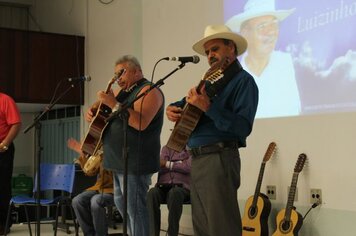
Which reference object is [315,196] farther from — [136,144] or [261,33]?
[136,144]

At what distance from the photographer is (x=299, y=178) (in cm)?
398

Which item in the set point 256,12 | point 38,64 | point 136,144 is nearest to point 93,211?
point 136,144

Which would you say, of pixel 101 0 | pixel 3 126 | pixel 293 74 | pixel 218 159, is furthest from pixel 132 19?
pixel 218 159

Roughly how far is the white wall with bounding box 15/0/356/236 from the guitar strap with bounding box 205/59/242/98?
4.75 feet

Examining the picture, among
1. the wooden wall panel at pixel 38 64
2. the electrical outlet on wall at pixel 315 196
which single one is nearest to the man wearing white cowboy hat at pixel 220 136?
the electrical outlet on wall at pixel 315 196

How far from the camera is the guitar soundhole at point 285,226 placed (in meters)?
3.70

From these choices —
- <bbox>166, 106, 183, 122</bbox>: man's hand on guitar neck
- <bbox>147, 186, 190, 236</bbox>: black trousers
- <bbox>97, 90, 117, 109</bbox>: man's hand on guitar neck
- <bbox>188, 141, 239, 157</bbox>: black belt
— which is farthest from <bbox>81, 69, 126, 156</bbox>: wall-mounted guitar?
<bbox>147, 186, 190, 236</bbox>: black trousers

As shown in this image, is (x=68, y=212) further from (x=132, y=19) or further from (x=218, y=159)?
(x=218, y=159)

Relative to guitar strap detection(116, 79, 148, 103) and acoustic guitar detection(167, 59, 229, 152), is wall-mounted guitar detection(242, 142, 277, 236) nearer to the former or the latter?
guitar strap detection(116, 79, 148, 103)

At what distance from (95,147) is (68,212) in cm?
296

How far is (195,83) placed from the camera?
5.18 metres

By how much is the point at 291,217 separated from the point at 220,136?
1.54 meters

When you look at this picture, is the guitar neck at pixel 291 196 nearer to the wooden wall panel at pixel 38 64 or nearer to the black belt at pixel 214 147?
the black belt at pixel 214 147

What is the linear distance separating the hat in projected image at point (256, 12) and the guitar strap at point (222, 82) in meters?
1.74
